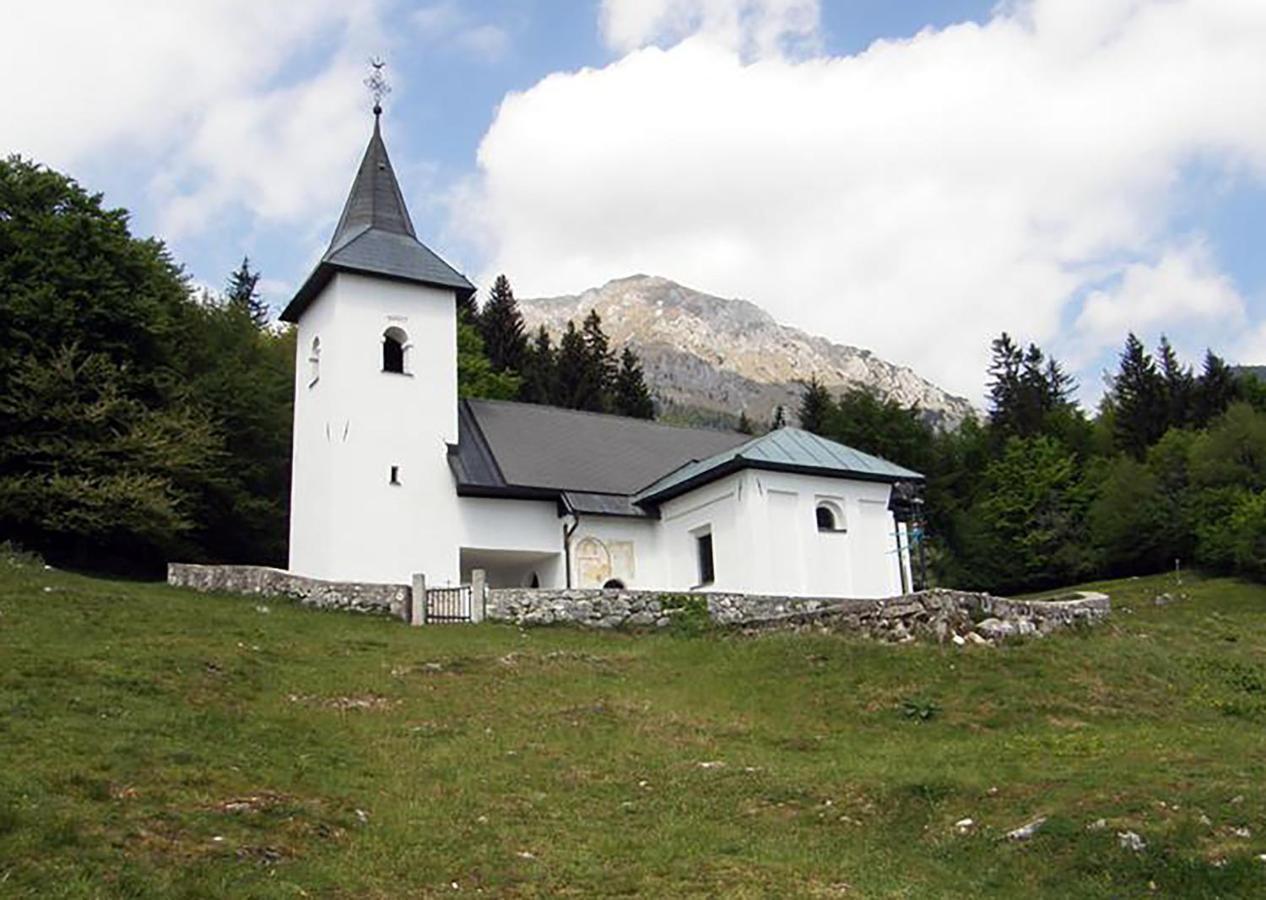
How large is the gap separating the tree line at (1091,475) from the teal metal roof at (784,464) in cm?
2770

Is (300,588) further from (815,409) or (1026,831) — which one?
(815,409)

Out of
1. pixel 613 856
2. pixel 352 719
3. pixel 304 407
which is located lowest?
pixel 613 856

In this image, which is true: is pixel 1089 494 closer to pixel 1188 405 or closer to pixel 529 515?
pixel 1188 405

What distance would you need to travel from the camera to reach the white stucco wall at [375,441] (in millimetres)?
29938

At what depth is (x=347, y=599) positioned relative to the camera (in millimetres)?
25984

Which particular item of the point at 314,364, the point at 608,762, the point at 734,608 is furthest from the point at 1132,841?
the point at 314,364

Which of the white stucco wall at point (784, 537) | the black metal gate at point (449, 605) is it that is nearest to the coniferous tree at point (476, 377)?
the white stucco wall at point (784, 537)

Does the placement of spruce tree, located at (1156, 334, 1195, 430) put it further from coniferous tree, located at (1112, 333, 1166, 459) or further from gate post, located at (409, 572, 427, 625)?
gate post, located at (409, 572, 427, 625)

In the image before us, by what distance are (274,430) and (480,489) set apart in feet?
47.6

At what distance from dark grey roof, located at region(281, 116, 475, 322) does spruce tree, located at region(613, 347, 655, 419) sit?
3320 centimetres

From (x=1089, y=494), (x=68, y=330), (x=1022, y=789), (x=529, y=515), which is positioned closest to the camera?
(x=1022, y=789)

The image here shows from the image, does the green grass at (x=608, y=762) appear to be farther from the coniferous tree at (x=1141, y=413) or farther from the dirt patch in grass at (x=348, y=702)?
the coniferous tree at (x=1141, y=413)

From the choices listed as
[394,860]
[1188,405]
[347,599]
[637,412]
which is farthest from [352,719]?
[1188,405]

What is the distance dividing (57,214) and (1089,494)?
165 ft
